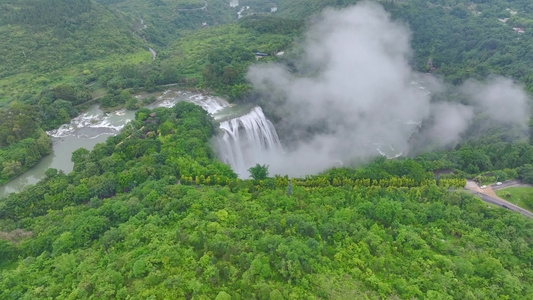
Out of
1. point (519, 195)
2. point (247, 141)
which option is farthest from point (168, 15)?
point (519, 195)

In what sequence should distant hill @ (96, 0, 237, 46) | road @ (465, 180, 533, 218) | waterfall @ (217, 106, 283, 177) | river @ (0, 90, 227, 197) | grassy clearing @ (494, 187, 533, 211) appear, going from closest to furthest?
road @ (465, 180, 533, 218) < grassy clearing @ (494, 187, 533, 211) < river @ (0, 90, 227, 197) < waterfall @ (217, 106, 283, 177) < distant hill @ (96, 0, 237, 46)

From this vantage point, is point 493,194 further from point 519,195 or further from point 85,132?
point 85,132

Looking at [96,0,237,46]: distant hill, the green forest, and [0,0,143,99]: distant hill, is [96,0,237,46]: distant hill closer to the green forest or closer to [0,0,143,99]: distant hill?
[0,0,143,99]: distant hill

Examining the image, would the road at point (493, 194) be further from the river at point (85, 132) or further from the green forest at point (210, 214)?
the river at point (85, 132)

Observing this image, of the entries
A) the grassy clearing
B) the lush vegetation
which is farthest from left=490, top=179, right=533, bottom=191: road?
the lush vegetation

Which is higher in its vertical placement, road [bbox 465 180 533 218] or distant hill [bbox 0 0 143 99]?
distant hill [bbox 0 0 143 99]

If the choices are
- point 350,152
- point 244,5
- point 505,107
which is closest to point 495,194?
point 350,152
